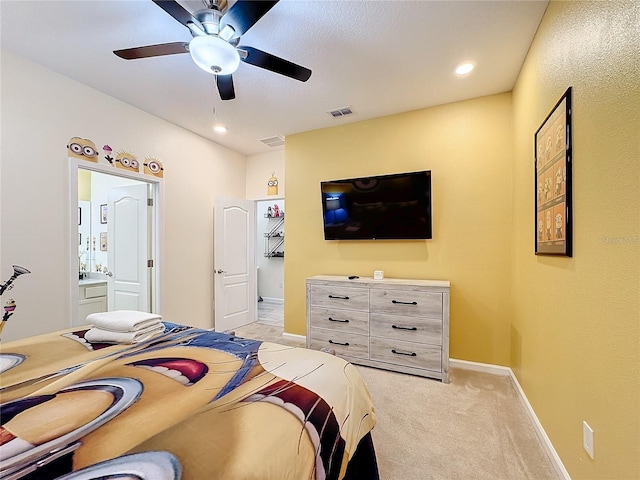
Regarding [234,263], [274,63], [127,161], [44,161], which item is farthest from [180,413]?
[234,263]

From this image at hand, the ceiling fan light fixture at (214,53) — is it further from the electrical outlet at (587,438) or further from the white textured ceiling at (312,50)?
the electrical outlet at (587,438)

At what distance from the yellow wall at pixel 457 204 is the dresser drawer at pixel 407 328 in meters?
0.48

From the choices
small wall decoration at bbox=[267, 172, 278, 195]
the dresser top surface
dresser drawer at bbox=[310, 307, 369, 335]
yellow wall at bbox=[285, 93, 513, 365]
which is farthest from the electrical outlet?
small wall decoration at bbox=[267, 172, 278, 195]

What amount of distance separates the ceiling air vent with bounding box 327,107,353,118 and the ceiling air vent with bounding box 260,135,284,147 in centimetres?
99

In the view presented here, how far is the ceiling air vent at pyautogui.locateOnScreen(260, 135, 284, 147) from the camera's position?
4.04 metres

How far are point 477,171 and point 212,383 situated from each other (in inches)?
120

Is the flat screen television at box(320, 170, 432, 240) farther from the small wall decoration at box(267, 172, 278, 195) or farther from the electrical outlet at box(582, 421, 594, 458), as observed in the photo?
the electrical outlet at box(582, 421, 594, 458)

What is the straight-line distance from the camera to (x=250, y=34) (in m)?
2.06

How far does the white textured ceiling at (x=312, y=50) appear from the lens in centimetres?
184

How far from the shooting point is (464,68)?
7.97 ft

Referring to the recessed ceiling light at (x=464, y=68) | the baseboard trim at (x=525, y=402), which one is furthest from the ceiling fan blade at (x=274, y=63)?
the baseboard trim at (x=525, y=402)

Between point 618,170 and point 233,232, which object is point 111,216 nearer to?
point 233,232

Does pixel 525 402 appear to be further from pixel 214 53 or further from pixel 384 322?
pixel 214 53

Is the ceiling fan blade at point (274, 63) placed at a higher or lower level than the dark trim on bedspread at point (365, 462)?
higher
